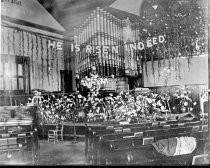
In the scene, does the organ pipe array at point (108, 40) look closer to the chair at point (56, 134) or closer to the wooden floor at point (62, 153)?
the chair at point (56, 134)

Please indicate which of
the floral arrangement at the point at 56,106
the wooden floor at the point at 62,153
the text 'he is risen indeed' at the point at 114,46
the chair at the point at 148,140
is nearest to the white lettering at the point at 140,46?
the text 'he is risen indeed' at the point at 114,46

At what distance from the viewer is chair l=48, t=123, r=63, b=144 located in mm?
4999

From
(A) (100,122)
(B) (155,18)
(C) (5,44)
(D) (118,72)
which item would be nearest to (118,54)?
(D) (118,72)

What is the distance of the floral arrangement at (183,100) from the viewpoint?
506 centimetres

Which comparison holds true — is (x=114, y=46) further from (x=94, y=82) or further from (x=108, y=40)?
(x=94, y=82)

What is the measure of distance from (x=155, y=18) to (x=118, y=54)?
33.0 inches

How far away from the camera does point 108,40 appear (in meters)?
5.06

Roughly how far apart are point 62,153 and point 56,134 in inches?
14.2

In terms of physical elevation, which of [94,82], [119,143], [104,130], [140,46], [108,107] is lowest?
[119,143]

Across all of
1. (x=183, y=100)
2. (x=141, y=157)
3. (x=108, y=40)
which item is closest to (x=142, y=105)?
(x=183, y=100)

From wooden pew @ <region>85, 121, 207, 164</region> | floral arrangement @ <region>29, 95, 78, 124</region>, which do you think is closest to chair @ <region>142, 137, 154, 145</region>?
wooden pew @ <region>85, 121, 207, 164</region>

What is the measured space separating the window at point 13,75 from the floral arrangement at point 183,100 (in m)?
2.43

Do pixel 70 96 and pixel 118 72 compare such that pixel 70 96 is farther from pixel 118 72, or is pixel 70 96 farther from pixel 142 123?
pixel 142 123

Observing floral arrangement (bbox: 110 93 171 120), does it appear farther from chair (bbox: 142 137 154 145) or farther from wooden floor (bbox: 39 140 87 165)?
wooden floor (bbox: 39 140 87 165)
